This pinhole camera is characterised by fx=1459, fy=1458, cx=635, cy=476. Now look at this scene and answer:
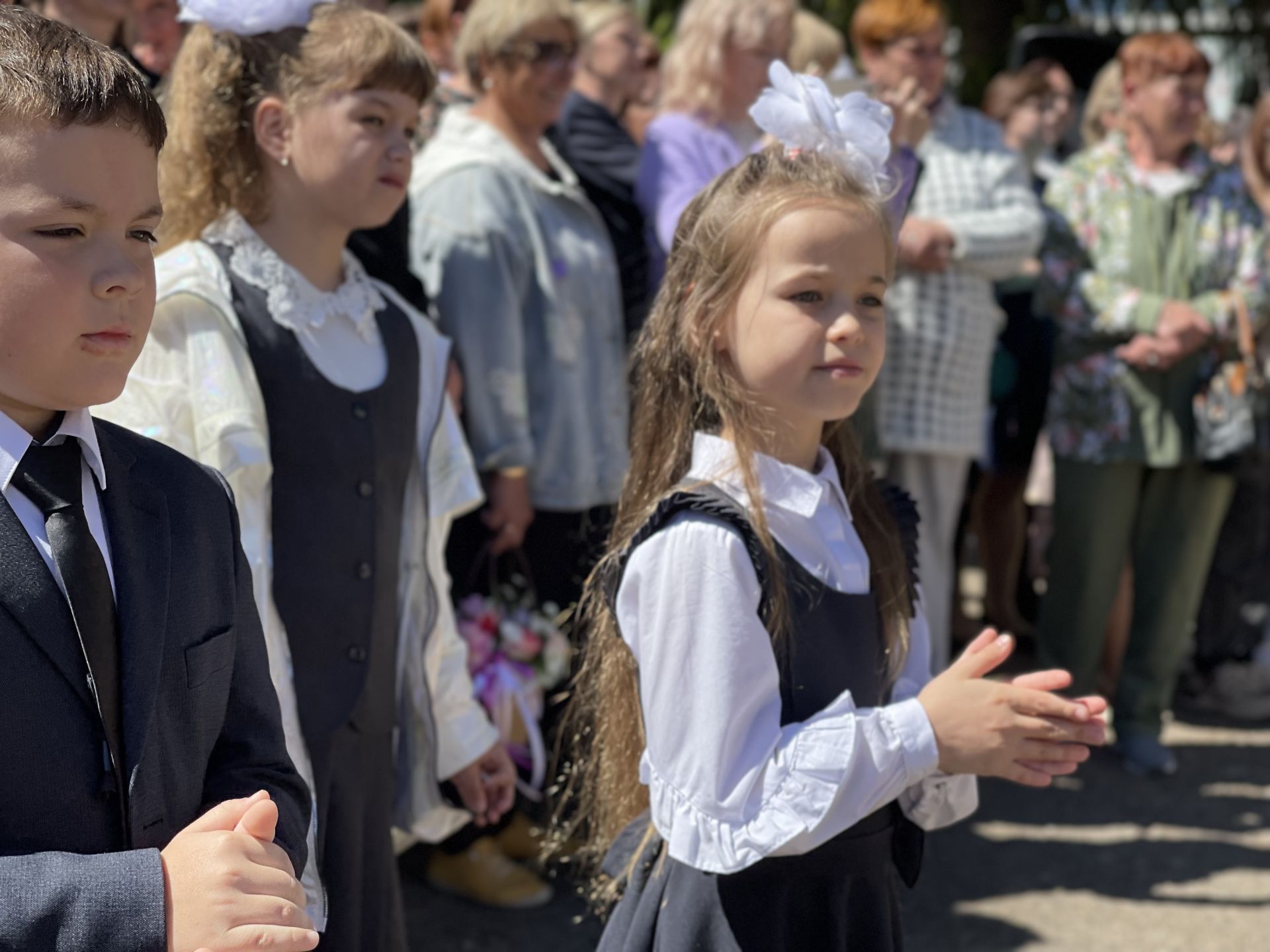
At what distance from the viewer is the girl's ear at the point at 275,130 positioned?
2.50m

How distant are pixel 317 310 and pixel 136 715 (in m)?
1.15

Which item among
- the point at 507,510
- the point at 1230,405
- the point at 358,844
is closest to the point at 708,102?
the point at 507,510

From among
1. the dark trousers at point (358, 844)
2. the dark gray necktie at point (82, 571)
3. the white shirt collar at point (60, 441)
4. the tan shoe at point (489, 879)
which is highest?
the white shirt collar at point (60, 441)

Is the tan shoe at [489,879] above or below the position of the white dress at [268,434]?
below

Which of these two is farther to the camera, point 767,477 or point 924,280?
point 924,280

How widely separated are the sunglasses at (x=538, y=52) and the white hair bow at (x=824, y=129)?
177 centimetres

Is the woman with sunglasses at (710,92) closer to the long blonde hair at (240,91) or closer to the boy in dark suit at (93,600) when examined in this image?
the long blonde hair at (240,91)

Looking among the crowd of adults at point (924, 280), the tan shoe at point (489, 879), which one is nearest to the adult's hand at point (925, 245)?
the crowd of adults at point (924, 280)

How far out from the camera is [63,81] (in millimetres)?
1430

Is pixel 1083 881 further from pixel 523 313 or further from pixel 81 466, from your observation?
pixel 81 466

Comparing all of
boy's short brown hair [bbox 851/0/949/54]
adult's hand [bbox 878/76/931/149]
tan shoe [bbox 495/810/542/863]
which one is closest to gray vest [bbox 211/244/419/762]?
tan shoe [bbox 495/810/542/863]

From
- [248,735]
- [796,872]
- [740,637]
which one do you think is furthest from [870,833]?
[248,735]

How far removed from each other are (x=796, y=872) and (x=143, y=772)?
Answer: 0.96 metres

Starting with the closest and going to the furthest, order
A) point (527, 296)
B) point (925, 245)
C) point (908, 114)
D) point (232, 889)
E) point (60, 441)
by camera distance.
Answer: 1. point (232, 889)
2. point (60, 441)
3. point (527, 296)
4. point (908, 114)
5. point (925, 245)
